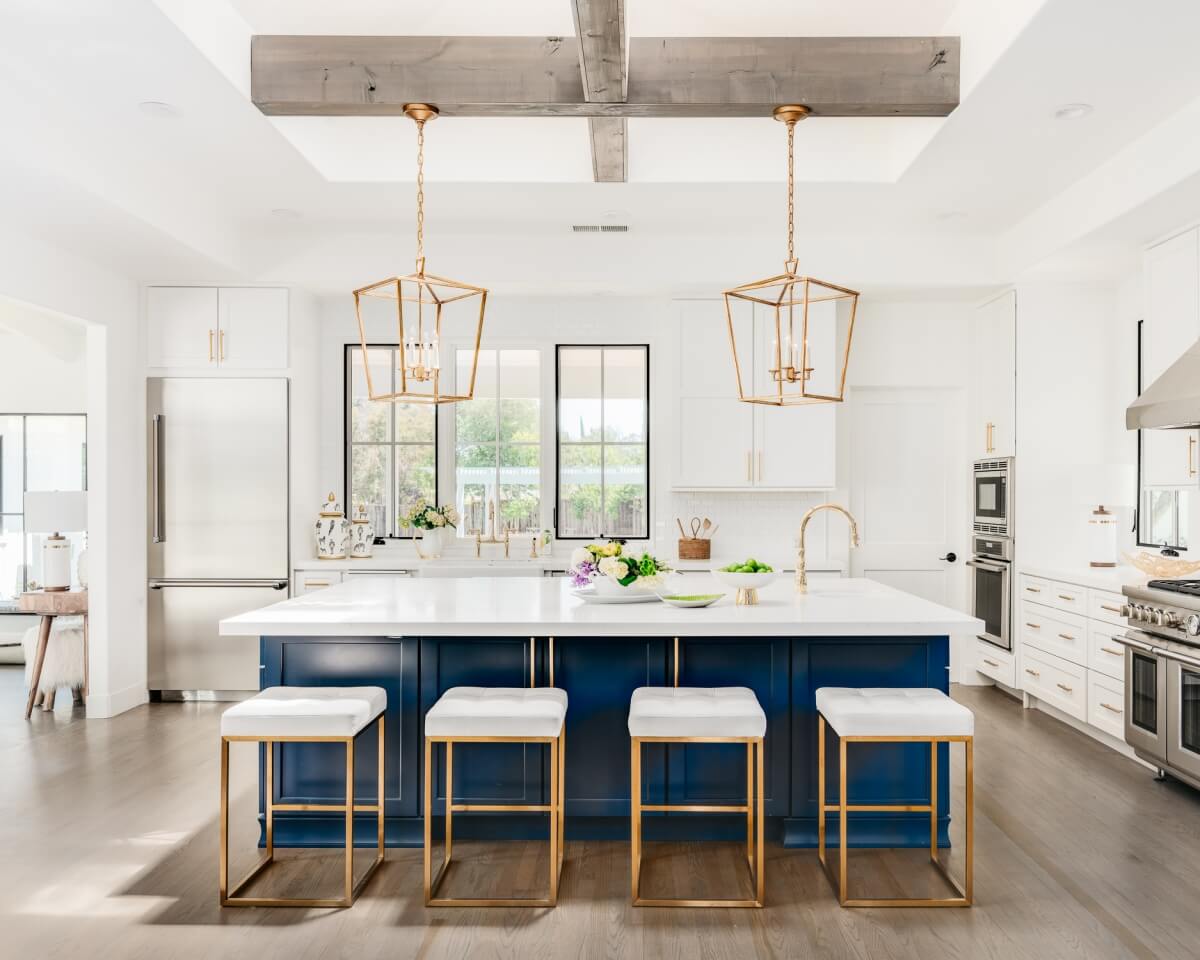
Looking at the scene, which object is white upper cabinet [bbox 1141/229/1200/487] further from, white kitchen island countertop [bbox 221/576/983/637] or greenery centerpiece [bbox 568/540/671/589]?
greenery centerpiece [bbox 568/540/671/589]

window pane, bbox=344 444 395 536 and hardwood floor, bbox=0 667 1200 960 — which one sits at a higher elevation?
window pane, bbox=344 444 395 536

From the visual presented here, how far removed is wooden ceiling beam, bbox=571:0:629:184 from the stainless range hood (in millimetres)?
2556

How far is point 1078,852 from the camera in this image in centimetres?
312

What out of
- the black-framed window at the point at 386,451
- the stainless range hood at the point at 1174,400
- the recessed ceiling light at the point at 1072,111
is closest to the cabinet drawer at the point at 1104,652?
the stainless range hood at the point at 1174,400

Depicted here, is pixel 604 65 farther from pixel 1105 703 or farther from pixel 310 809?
pixel 1105 703

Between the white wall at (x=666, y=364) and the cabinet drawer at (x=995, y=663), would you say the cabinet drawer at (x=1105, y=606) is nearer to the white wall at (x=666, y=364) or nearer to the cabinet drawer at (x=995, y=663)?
the cabinet drawer at (x=995, y=663)

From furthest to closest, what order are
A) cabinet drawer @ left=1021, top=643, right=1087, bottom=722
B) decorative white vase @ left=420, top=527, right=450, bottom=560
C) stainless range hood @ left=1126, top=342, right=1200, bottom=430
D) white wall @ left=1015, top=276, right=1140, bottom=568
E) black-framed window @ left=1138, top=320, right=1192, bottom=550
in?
decorative white vase @ left=420, top=527, right=450, bottom=560
white wall @ left=1015, top=276, right=1140, bottom=568
black-framed window @ left=1138, top=320, right=1192, bottom=550
cabinet drawer @ left=1021, top=643, right=1087, bottom=722
stainless range hood @ left=1126, top=342, right=1200, bottom=430

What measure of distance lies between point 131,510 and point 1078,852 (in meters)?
5.18

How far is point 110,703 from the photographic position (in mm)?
4984

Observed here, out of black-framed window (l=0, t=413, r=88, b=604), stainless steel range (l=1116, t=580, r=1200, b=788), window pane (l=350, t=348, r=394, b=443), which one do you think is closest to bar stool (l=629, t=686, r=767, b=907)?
stainless steel range (l=1116, t=580, r=1200, b=788)

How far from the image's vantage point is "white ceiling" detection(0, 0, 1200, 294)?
299 centimetres

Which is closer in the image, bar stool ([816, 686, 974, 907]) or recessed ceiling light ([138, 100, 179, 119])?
bar stool ([816, 686, 974, 907])

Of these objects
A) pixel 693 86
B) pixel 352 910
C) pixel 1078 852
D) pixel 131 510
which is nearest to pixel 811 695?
pixel 1078 852

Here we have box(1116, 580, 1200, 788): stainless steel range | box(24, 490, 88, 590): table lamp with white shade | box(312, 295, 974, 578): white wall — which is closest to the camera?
box(1116, 580, 1200, 788): stainless steel range
